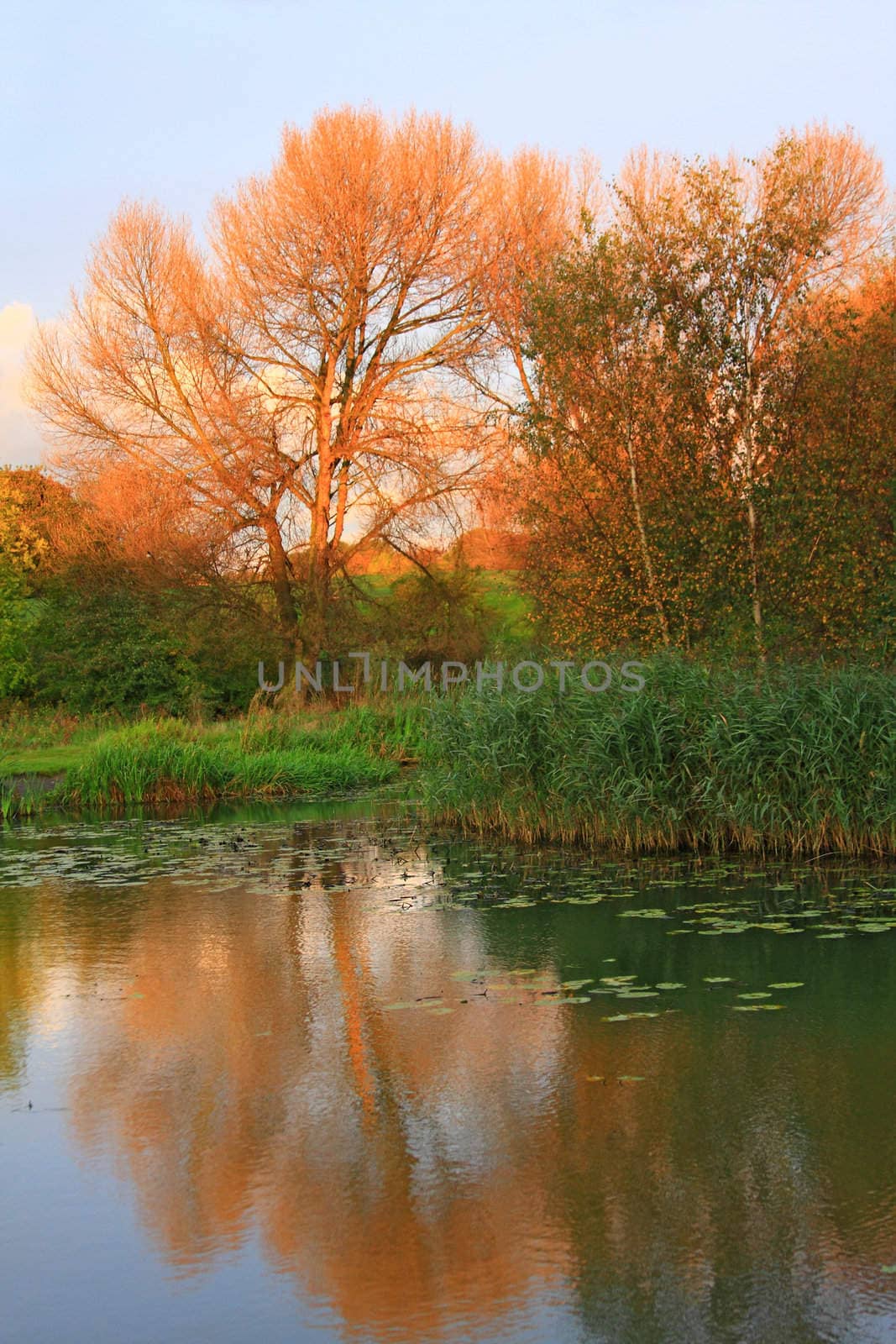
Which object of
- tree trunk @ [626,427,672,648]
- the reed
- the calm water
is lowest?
the calm water

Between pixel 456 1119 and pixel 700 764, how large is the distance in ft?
20.3

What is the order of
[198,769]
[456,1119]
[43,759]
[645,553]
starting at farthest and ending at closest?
[43,759] → [198,769] → [645,553] → [456,1119]

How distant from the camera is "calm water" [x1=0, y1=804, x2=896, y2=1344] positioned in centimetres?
342

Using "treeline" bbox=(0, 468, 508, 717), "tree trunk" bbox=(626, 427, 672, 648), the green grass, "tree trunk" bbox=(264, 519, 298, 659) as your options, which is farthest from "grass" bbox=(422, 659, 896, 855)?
"tree trunk" bbox=(264, 519, 298, 659)

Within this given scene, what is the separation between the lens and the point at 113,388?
24594 millimetres

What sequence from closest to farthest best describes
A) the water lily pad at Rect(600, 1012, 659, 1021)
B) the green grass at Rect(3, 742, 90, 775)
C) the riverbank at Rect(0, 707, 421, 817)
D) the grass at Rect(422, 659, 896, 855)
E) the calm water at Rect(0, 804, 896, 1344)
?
1. the calm water at Rect(0, 804, 896, 1344)
2. the water lily pad at Rect(600, 1012, 659, 1021)
3. the grass at Rect(422, 659, 896, 855)
4. the riverbank at Rect(0, 707, 421, 817)
5. the green grass at Rect(3, 742, 90, 775)

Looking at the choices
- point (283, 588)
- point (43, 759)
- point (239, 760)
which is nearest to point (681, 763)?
point (239, 760)

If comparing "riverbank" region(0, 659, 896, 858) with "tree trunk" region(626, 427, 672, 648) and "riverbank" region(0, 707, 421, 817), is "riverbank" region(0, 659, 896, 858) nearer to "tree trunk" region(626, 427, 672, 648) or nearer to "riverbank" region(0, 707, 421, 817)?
"tree trunk" region(626, 427, 672, 648)

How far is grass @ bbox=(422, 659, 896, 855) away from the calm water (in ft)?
3.82

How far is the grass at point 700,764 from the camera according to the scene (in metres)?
9.86

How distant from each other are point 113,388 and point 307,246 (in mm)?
4690

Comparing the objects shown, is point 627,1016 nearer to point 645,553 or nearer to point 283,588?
point 645,553

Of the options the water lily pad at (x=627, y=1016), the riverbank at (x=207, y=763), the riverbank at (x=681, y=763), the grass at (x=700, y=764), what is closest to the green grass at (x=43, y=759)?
the riverbank at (x=207, y=763)

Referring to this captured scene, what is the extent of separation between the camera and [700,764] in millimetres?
10500
